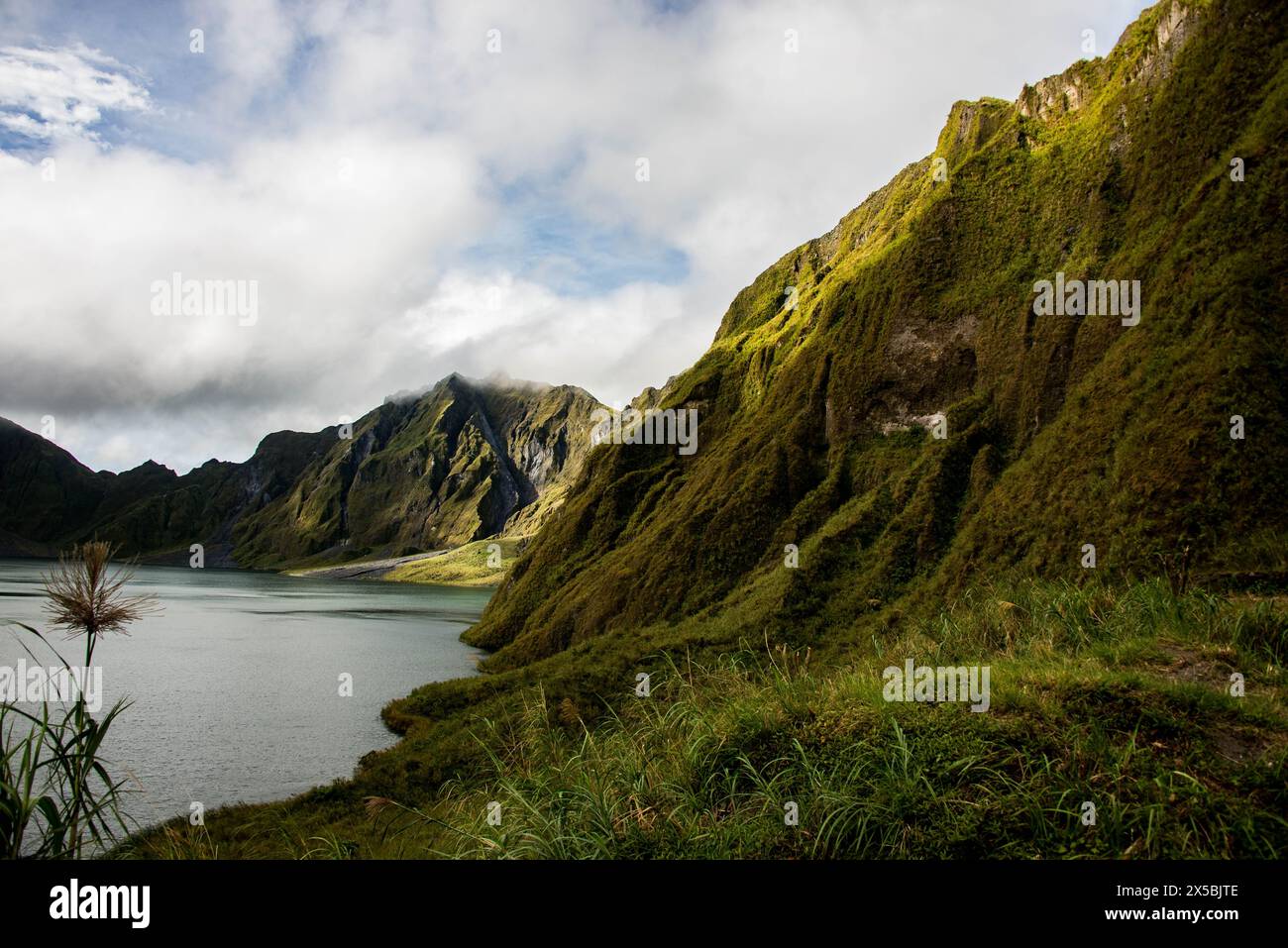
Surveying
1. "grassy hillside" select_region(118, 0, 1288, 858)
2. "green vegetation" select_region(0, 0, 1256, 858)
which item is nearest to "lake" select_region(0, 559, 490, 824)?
"green vegetation" select_region(0, 0, 1256, 858)

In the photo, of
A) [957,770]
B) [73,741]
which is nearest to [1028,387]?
[957,770]

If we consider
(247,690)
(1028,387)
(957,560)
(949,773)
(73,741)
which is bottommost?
(247,690)

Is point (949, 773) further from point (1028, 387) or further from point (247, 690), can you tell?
point (247, 690)

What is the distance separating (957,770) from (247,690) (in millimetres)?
49405

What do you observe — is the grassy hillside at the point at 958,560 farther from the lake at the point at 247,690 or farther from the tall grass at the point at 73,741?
the lake at the point at 247,690

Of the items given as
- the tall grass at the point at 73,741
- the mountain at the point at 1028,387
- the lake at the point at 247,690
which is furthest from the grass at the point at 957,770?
the mountain at the point at 1028,387

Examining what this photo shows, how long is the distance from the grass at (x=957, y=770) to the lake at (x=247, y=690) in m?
4.89

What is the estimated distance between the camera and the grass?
20.3 ft

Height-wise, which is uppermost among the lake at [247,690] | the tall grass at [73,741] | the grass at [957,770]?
the tall grass at [73,741]

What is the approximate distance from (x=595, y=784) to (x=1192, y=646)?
9.66 meters

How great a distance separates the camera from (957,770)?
23.4 feet

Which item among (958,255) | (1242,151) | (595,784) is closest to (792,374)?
(958,255)

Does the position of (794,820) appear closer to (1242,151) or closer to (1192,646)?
(1192,646)

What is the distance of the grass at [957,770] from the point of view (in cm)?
620
